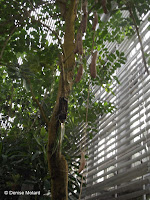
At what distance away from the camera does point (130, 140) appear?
1.78 m

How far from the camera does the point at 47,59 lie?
5.63ft

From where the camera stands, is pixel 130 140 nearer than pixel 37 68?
No

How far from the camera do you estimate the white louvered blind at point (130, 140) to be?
1569mm

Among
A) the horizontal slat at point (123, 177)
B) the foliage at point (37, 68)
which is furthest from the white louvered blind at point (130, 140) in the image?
the foliage at point (37, 68)

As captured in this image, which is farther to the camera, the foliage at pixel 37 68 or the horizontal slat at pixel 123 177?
the foliage at pixel 37 68

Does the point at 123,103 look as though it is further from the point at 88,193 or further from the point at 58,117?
the point at 58,117

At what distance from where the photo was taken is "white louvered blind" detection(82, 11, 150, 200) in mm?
1569

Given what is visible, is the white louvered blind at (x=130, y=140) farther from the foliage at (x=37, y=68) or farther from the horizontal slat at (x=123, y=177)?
the foliage at (x=37, y=68)

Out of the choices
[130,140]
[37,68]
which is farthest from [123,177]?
[37,68]

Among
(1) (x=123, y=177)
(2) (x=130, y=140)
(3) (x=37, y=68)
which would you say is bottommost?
(1) (x=123, y=177)

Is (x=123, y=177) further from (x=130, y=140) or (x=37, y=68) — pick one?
(x=37, y=68)

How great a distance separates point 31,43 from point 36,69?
1.56ft

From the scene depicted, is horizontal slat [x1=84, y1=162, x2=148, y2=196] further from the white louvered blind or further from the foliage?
the foliage

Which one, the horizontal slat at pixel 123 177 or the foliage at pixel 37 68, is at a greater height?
the foliage at pixel 37 68
